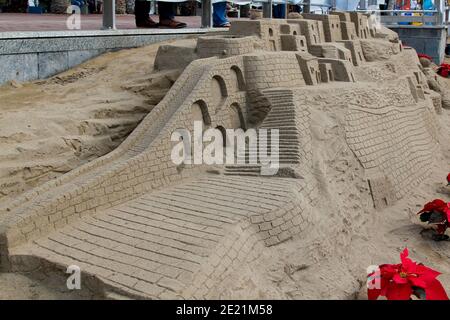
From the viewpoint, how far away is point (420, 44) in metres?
18.1

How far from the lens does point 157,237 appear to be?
5152mm

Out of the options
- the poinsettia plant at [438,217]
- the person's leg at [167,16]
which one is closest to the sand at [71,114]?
the person's leg at [167,16]

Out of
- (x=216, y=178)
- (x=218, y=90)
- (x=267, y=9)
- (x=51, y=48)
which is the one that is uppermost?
(x=267, y=9)

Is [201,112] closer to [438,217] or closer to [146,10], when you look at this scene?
[438,217]

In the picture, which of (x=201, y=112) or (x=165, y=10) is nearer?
(x=201, y=112)

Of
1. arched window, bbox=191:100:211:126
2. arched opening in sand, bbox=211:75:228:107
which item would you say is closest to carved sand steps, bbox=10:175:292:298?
arched window, bbox=191:100:211:126

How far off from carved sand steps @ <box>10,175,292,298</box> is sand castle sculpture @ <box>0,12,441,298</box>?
0.04 feet

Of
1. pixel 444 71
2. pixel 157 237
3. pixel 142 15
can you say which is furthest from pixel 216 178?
pixel 444 71

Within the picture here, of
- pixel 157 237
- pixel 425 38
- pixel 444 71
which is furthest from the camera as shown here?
pixel 425 38

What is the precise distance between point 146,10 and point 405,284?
7.08 metres
